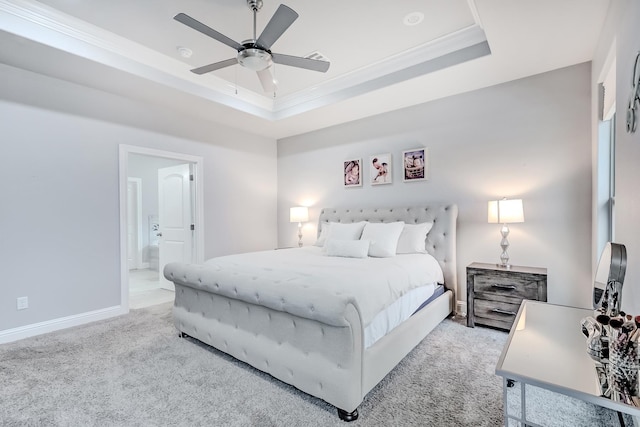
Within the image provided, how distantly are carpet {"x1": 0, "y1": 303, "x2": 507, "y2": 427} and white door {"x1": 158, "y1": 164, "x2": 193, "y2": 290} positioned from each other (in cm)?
195

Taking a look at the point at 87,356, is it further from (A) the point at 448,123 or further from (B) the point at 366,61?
(A) the point at 448,123

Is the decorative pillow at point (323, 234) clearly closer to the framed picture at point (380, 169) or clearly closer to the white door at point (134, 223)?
the framed picture at point (380, 169)

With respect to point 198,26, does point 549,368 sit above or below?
below

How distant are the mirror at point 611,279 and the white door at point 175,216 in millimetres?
4513

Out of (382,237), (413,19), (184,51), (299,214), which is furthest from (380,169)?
(184,51)

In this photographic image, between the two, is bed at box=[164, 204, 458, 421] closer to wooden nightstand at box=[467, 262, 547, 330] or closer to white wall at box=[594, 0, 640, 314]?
wooden nightstand at box=[467, 262, 547, 330]

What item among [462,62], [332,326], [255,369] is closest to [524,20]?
[462,62]

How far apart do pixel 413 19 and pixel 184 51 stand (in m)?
2.31

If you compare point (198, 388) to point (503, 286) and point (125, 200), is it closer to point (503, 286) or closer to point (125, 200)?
point (125, 200)

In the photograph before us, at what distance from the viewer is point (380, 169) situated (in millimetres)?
4250

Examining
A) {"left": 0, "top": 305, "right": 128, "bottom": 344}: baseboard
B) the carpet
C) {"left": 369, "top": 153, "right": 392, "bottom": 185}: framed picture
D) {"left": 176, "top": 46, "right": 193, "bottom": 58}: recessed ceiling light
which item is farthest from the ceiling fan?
{"left": 0, "top": 305, "right": 128, "bottom": 344}: baseboard

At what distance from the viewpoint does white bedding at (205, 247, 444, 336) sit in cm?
178

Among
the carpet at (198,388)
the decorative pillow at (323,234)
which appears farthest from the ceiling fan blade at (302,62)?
A: the carpet at (198,388)

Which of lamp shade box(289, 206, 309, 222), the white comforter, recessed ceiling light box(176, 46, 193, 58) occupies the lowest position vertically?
the white comforter
